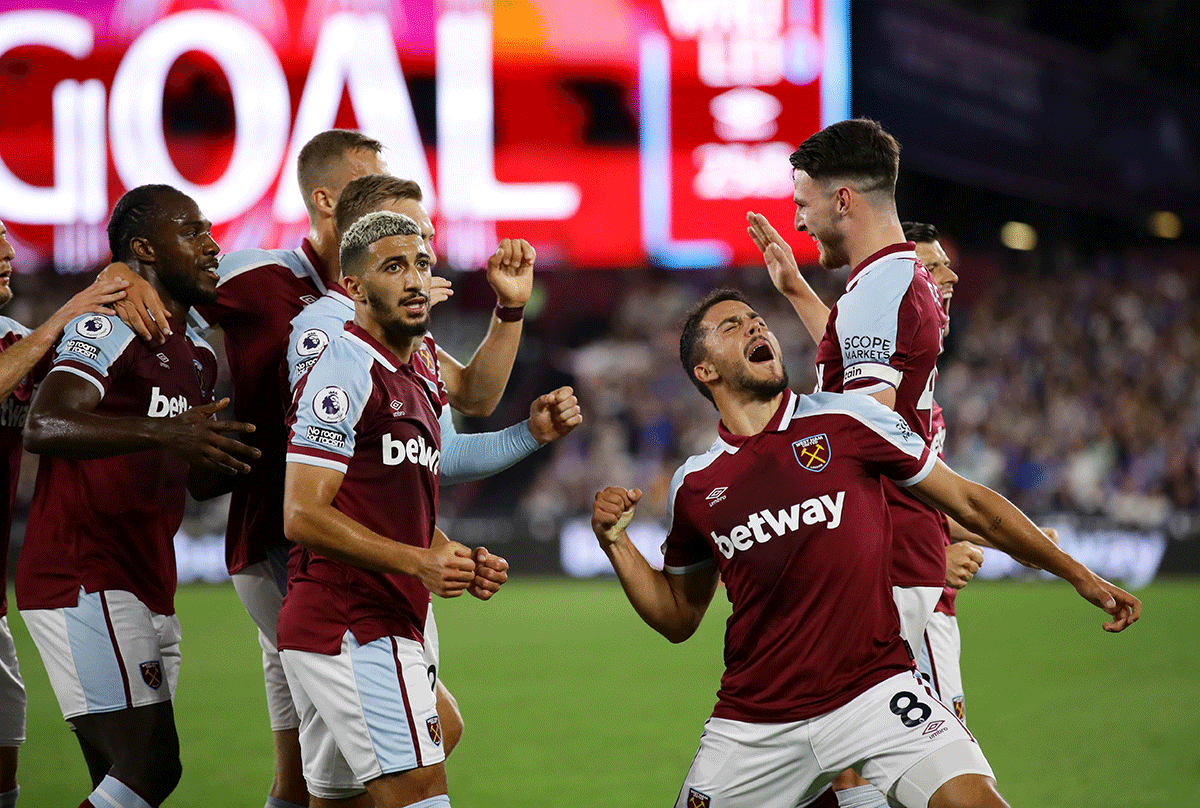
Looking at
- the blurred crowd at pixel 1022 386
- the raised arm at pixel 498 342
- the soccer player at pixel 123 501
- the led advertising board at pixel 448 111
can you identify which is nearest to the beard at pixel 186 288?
the soccer player at pixel 123 501

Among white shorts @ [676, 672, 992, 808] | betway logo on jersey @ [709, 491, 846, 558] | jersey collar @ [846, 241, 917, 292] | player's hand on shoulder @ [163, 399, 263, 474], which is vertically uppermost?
jersey collar @ [846, 241, 917, 292]

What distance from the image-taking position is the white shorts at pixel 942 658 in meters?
4.37

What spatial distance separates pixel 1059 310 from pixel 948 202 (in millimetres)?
3537

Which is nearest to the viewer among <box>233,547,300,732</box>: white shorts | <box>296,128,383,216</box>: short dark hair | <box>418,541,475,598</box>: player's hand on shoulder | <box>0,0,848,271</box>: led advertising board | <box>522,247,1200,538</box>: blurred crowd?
<box>418,541,475,598</box>: player's hand on shoulder

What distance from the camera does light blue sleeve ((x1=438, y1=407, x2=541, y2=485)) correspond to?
14.1 ft

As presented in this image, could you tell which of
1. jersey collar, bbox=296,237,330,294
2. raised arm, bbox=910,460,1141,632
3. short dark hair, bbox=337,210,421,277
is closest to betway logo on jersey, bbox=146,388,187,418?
jersey collar, bbox=296,237,330,294

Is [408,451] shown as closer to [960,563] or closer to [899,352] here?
[899,352]

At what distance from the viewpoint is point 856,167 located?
14.0ft

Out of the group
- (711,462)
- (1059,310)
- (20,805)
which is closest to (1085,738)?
(711,462)

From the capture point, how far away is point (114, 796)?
393 cm

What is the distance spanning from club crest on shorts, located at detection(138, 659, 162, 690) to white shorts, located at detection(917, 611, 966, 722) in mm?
2665

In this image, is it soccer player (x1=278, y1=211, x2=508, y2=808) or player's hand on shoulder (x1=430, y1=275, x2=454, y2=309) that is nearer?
soccer player (x1=278, y1=211, x2=508, y2=808)

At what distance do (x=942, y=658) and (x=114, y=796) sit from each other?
2884 millimetres

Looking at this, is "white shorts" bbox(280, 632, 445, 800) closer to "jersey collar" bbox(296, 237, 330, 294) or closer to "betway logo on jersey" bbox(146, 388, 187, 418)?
"betway logo on jersey" bbox(146, 388, 187, 418)
